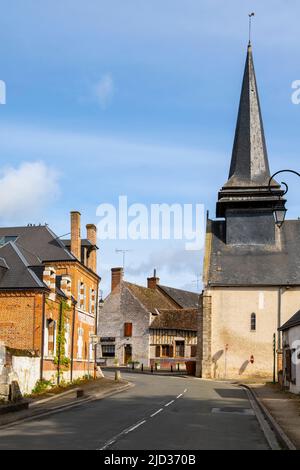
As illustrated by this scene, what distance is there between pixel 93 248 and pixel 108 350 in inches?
1152

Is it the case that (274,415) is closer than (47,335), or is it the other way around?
(274,415)

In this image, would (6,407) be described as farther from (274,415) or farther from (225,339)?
(225,339)

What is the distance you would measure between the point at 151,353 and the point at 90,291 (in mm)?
25801

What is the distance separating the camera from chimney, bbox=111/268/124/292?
217 ft

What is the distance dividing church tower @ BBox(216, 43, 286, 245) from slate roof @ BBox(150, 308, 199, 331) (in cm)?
1518

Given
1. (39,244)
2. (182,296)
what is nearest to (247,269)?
(39,244)

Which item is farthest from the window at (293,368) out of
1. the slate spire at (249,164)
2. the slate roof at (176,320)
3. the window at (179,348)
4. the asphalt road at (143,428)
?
the window at (179,348)

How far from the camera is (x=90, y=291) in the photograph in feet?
122

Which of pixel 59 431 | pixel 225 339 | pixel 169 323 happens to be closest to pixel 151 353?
pixel 169 323

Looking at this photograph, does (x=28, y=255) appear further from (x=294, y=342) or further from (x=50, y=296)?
(x=294, y=342)

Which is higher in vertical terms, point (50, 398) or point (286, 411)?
point (286, 411)

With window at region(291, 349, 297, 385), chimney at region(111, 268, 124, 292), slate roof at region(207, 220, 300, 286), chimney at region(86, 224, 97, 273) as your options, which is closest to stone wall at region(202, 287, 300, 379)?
slate roof at region(207, 220, 300, 286)

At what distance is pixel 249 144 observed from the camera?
50.3 metres

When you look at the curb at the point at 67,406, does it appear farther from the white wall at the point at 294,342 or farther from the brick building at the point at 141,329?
the brick building at the point at 141,329
